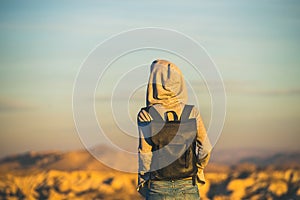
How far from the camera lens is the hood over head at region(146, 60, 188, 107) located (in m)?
5.82

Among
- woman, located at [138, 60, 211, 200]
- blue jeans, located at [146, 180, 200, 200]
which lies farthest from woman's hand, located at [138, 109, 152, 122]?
blue jeans, located at [146, 180, 200, 200]

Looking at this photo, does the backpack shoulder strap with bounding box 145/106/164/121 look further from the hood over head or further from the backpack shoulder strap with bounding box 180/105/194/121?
the backpack shoulder strap with bounding box 180/105/194/121

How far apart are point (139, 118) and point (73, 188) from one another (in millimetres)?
11152

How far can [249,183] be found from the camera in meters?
16.6

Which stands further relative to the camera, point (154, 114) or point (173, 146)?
point (173, 146)

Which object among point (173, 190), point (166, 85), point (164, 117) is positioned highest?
point (166, 85)

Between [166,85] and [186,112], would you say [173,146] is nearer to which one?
[186,112]

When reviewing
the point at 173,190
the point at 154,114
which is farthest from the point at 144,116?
the point at 173,190

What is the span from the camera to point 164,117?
5.84 meters

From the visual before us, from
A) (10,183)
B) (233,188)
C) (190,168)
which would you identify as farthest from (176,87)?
(10,183)

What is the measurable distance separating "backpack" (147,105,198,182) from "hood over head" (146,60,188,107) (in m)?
0.09

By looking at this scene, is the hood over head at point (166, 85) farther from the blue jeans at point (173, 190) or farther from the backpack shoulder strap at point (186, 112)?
the blue jeans at point (173, 190)

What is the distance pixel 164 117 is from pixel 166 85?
261mm

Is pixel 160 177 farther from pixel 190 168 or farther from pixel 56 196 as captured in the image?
pixel 56 196
